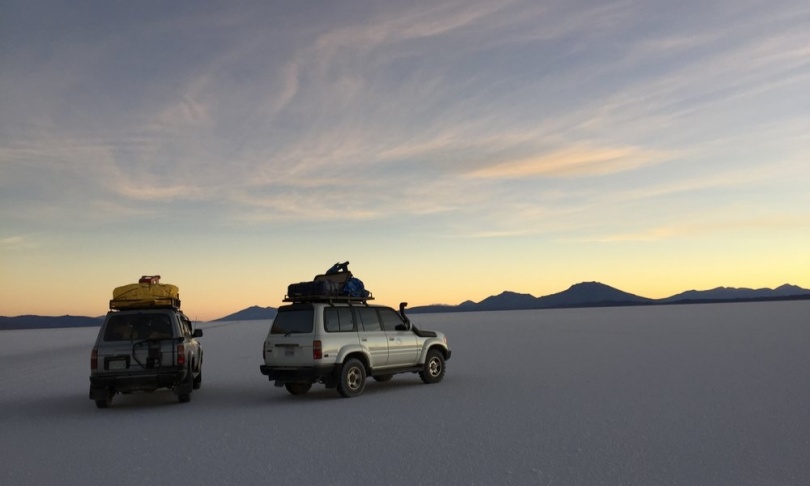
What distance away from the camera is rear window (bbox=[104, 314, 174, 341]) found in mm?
15070

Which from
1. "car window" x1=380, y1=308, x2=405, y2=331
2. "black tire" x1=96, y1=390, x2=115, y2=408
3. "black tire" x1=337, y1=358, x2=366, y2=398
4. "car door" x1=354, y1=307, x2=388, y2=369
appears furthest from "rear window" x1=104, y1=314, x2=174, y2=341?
"car window" x1=380, y1=308, x2=405, y2=331

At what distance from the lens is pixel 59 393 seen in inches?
705

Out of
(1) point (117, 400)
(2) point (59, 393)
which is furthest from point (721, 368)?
(2) point (59, 393)

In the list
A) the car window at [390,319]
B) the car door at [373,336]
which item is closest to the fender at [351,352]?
the car door at [373,336]

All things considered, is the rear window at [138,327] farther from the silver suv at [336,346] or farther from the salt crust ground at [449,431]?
the silver suv at [336,346]

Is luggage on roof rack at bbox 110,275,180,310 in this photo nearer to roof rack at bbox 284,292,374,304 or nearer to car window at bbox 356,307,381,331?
roof rack at bbox 284,292,374,304

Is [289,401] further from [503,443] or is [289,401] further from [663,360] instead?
[663,360]

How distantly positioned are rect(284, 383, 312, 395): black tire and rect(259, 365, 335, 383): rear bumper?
3.89 ft

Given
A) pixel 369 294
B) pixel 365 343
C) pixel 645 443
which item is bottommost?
pixel 645 443

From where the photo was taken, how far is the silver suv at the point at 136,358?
576 inches

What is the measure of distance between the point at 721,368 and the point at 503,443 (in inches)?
449

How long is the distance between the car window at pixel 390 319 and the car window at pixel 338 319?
1.01 metres

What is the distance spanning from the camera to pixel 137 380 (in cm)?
1465

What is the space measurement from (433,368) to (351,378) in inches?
109
